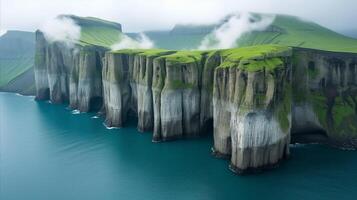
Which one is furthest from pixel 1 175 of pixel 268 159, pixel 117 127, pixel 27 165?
pixel 268 159

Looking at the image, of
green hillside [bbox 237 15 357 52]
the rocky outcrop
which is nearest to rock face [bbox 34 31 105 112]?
the rocky outcrop

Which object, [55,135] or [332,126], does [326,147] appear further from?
[55,135]

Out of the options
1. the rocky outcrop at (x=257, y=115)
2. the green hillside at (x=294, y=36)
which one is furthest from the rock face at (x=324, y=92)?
the green hillside at (x=294, y=36)

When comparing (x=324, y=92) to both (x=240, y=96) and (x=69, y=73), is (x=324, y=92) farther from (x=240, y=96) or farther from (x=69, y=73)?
(x=69, y=73)

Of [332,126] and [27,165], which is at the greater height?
[332,126]

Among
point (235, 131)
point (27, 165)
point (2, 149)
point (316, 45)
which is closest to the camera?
point (235, 131)

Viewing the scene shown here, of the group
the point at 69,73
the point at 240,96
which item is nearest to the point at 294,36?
the point at 69,73
